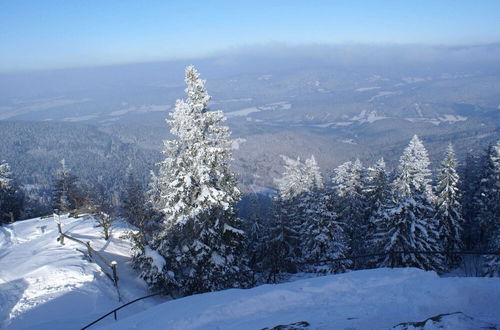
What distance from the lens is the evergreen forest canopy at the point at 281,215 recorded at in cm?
1535

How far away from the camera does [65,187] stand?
3594 cm

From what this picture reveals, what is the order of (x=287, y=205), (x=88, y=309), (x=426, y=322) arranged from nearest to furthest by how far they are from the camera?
(x=426, y=322) < (x=88, y=309) < (x=287, y=205)

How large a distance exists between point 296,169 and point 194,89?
56.0ft

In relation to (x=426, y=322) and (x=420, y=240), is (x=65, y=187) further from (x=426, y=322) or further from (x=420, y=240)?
(x=426, y=322)

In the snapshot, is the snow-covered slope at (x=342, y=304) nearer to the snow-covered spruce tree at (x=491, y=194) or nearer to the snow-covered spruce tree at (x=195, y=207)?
the snow-covered spruce tree at (x=195, y=207)

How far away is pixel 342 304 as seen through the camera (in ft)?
27.5

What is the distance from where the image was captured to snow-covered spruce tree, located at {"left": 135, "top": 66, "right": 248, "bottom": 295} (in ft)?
49.7

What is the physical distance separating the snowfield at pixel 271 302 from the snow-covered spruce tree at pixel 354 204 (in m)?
18.9

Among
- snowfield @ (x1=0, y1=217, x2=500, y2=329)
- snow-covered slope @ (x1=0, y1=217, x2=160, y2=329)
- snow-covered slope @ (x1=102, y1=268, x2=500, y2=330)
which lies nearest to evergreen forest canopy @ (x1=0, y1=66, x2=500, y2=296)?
snow-covered slope @ (x1=102, y1=268, x2=500, y2=330)

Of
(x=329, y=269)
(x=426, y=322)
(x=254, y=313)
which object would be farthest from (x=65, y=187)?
(x=426, y=322)

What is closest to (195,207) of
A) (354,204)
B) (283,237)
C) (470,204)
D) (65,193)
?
(283,237)

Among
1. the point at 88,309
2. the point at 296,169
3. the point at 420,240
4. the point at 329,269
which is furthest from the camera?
the point at 296,169

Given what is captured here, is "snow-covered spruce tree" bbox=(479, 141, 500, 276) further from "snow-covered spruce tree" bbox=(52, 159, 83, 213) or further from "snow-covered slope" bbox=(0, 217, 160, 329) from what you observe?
"snow-covered spruce tree" bbox=(52, 159, 83, 213)

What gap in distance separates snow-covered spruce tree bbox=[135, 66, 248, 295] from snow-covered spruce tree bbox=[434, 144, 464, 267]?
19243 millimetres
